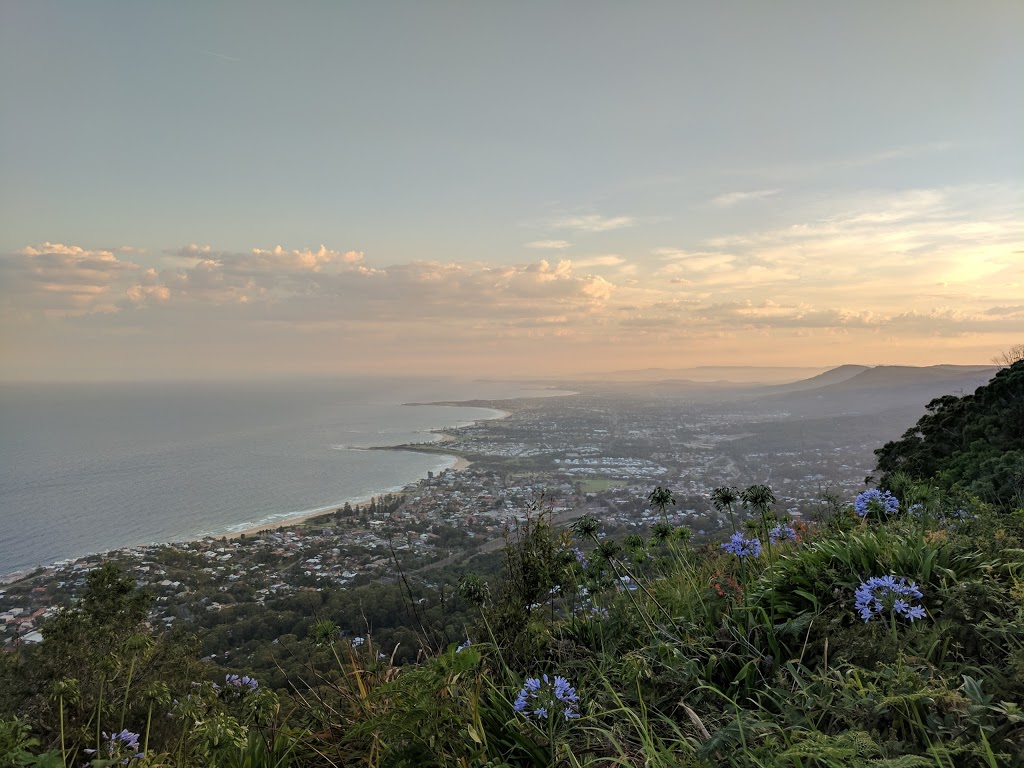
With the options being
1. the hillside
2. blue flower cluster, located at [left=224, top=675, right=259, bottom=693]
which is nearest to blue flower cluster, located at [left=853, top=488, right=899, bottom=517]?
the hillside

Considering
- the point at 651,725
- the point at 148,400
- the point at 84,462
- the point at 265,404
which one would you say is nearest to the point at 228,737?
the point at 651,725

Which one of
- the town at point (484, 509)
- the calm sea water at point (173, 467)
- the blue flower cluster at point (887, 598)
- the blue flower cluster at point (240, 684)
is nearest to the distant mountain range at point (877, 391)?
the town at point (484, 509)

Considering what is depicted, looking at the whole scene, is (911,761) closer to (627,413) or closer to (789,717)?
(789,717)

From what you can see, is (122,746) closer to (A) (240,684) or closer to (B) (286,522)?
(A) (240,684)

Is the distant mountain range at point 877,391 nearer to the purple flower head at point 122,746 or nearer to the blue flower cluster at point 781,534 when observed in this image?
the blue flower cluster at point 781,534

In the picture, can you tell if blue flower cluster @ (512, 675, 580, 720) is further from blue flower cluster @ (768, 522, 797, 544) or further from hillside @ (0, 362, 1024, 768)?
blue flower cluster @ (768, 522, 797, 544)

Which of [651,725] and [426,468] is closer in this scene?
[651,725]
